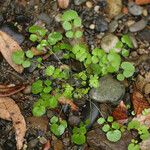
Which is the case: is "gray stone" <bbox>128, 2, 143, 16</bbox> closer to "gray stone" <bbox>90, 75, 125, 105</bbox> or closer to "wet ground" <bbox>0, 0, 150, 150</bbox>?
"wet ground" <bbox>0, 0, 150, 150</bbox>

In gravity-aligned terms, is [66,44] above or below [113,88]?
above

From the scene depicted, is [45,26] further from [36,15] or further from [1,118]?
[1,118]

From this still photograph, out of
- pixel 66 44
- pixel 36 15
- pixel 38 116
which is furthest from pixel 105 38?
pixel 38 116

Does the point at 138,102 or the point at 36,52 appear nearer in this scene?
the point at 138,102

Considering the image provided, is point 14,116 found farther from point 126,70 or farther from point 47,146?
point 126,70

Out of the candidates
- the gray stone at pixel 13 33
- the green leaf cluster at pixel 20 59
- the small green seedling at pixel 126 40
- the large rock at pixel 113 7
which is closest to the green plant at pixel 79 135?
the green leaf cluster at pixel 20 59

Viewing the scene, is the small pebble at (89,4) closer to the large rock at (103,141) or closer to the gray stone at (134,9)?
the gray stone at (134,9)

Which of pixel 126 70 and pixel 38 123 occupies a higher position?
pixel 126 70

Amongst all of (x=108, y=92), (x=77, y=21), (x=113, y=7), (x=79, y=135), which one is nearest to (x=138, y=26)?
(x=113, y=7)
